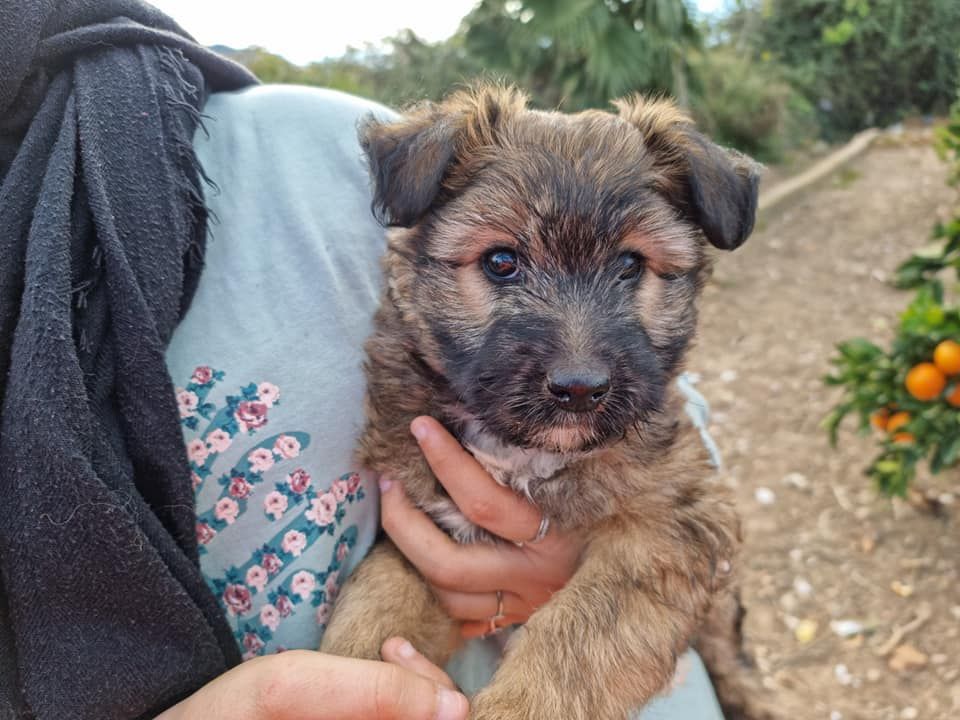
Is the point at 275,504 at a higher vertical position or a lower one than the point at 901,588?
higher

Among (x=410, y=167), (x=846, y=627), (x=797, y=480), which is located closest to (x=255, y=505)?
(x=410, y=167)

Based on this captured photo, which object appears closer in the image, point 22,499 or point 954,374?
point 22,499

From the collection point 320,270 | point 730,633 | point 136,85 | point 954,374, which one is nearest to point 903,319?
point 954,374

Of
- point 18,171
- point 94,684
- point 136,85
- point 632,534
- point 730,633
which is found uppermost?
point 136,85

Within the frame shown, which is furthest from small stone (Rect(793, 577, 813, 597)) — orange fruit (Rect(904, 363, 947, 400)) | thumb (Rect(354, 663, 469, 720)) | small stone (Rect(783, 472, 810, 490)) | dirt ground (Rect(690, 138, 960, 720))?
thumb (Rect(354, 663, 469, 720))

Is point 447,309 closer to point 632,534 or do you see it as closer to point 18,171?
point 632,534

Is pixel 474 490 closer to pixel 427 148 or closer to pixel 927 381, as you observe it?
pixel 427 148

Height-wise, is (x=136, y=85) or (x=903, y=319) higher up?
(x=136, y=85)
